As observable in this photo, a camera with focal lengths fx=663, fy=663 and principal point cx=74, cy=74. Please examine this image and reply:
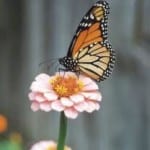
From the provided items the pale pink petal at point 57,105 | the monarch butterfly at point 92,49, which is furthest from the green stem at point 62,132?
the monarch butterfly at point 92,49

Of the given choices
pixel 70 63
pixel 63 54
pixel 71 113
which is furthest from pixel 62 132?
pixel 63 54

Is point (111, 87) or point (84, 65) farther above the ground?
point (84, 65)

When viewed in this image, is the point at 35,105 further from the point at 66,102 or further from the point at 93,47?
the point at 93,47

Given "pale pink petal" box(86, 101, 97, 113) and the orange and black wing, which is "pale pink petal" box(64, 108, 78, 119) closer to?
"pale pink petal" box(86, 101, 97, 113)

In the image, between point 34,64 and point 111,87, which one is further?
point 34,64

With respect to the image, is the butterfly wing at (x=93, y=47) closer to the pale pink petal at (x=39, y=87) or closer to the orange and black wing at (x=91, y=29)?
the orange and black wing at (x=91, y=29)
